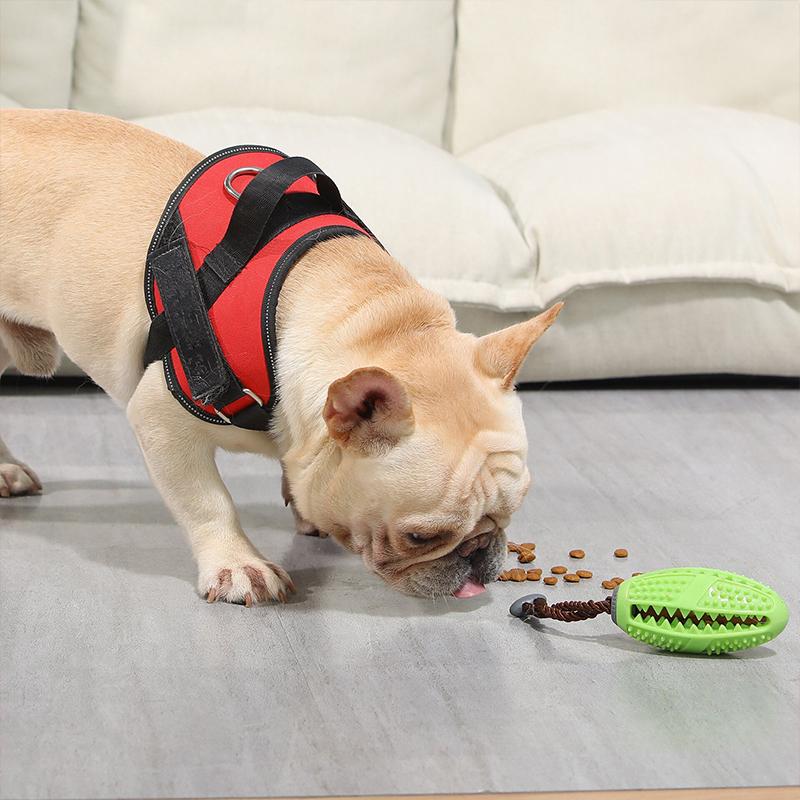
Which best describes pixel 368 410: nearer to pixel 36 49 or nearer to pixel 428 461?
pixel 428 461

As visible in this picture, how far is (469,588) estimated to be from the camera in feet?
5.58

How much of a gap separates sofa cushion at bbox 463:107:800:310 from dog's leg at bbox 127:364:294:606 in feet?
4.14

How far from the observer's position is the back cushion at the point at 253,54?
11.1ft

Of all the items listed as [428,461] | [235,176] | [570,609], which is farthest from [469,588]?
[235,176]

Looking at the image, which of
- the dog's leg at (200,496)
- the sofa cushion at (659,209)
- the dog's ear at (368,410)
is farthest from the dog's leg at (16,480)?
the sofa cushion at (659,209)

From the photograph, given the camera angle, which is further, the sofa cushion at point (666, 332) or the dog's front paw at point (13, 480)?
the sofa cushion at point (666, 332)

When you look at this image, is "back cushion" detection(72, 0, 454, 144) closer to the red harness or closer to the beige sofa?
the beige sofa

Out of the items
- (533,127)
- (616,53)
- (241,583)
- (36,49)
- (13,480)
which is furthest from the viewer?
(616,53)

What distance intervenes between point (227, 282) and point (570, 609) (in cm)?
68

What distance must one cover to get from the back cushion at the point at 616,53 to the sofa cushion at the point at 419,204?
70 cm

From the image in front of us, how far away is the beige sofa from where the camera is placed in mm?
2961

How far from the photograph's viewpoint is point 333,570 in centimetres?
195

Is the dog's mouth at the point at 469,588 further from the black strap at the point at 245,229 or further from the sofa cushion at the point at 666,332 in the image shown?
the sofa cushion at the point at 666,332

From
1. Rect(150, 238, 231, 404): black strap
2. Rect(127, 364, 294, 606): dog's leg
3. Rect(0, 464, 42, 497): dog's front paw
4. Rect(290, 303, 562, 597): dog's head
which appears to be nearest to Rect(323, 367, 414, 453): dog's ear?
Rect(290, 303, 562, 597): dog's head
